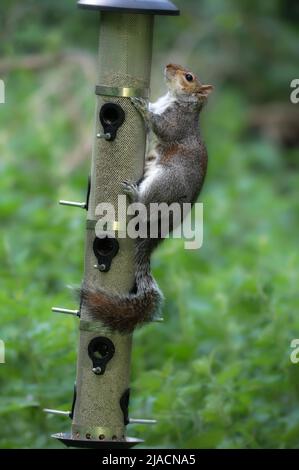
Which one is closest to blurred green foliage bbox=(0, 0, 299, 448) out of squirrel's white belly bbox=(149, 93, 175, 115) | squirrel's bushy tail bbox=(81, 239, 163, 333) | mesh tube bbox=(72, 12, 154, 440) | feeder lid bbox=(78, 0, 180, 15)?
mesh tube bbox=(72, 12, 154, 440)

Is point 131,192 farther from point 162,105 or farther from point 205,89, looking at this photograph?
point 205,89

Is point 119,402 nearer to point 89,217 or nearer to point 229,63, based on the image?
point 89,217

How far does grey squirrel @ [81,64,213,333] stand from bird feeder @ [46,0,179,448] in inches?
2.2

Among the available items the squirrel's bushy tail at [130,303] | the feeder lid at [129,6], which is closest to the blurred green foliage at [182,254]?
the squirrel's bushy tail at [130,303]

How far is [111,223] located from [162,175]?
11.4 inches

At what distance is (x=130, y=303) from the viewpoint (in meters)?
4.66

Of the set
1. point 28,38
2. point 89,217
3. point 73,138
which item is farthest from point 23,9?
point 89,217

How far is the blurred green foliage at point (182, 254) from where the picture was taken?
18.0 ft

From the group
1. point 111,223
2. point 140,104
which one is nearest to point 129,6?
point 140,104

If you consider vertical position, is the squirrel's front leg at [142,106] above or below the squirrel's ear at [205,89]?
below

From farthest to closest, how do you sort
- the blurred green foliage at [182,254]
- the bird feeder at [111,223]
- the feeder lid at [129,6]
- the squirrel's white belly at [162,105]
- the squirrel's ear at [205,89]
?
the blurred green foliage at [182,254], the squirrel's ear at [205,89], the squirrel's white belly at [162,105], the bird feeder at [111,223], the feeder lid at [129,6]

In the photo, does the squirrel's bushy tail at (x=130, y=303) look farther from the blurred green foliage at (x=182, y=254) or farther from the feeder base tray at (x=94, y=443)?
the blurred green foliage at (x=182, y=254)

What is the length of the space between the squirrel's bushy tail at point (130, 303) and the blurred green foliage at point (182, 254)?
0.64 m

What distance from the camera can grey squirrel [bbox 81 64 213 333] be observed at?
182 inches
